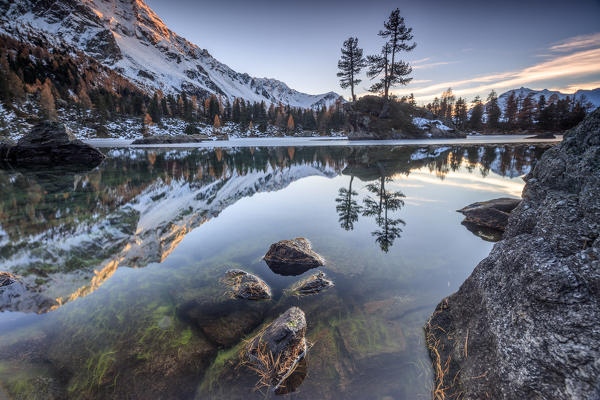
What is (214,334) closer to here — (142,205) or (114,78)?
(142,205)

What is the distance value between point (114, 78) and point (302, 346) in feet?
754

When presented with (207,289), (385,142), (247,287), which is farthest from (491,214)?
(385,142)

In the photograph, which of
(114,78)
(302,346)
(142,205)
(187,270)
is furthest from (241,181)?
(114,78)

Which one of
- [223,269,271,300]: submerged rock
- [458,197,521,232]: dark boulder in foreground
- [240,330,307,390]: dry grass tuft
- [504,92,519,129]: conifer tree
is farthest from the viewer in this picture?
[504,92,519,129]: conifer tree

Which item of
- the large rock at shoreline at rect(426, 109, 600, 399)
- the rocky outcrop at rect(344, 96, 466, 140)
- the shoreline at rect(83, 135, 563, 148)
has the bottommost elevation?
the large rock at shoreline at rect(426, 109, 600, 399)

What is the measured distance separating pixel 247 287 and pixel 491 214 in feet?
24.5

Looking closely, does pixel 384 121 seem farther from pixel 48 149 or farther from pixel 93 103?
pixel 93 103

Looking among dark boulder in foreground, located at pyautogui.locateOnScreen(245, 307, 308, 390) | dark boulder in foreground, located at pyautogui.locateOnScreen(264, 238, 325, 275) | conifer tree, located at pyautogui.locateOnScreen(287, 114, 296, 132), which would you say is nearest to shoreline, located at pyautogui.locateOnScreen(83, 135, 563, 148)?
dark boulder in foreground, located at pyautogui.locateOnScreen(264, 238, 325, 275)

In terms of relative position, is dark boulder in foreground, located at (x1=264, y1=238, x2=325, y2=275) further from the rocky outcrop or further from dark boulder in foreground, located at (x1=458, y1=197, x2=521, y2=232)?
the rocky outcrop

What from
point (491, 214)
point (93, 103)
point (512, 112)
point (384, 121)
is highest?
point (93, 103)

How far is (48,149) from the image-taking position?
2492 cm

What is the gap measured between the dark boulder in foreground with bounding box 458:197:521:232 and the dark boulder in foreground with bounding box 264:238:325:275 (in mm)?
5313

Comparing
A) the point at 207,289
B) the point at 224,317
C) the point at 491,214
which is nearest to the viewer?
the point at 224,317

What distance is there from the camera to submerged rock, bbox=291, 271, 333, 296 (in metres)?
4.46
